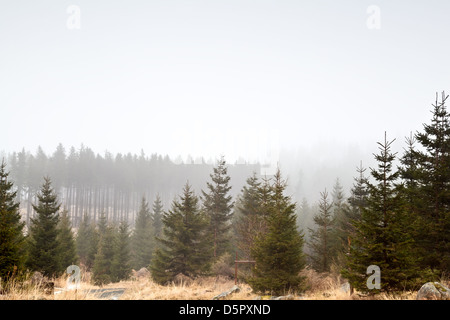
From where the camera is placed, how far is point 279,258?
43.2 feet

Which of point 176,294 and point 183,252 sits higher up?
point 176,294

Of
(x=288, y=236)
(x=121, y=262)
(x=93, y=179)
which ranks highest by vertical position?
(x=93, y=179)

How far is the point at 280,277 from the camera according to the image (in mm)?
12570

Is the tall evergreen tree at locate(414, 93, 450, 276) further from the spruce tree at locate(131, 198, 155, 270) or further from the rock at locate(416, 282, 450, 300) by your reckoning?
the spruce tree at locate(131, 198, 155, 270)

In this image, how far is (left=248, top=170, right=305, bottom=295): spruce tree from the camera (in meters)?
12.6

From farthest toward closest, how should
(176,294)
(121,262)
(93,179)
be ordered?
1. (93,179)
2. (121,262)
3. (176,294)

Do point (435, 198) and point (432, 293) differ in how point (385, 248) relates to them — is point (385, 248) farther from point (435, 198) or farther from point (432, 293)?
point (435, 198)

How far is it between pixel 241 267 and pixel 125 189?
79.4 m

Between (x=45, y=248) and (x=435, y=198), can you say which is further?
(x=45, y=248)

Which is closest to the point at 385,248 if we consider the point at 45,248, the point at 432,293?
the point at 432,293

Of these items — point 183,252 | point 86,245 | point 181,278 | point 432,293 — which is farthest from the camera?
point 86,245

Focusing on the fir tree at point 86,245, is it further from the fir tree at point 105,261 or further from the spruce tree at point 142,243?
the spruce tree at point 142,243

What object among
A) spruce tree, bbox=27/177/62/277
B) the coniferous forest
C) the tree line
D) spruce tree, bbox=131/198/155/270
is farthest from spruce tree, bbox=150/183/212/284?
the tree line
